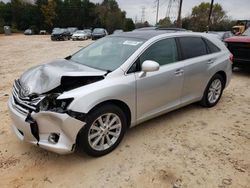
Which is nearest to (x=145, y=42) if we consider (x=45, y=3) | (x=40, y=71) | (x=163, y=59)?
(x=163, y=59)

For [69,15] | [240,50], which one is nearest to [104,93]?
[240,50]

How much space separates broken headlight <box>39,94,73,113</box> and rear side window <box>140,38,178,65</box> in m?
1.31

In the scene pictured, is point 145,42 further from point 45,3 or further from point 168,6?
point 45,3

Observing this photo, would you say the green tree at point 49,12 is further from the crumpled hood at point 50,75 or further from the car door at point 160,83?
the car door at point 160,83

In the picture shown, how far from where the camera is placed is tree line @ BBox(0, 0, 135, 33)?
56.6 m

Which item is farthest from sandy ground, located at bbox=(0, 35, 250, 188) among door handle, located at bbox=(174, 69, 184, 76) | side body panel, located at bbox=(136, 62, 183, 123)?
door handle, located at bbox=(174, 69, 184, 76)

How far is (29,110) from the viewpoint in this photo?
278 cm

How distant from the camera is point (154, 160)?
124 inches

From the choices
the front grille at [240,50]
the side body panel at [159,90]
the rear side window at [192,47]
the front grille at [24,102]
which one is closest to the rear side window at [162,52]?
the side body panel at [159,90]

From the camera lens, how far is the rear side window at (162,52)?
11.7ft

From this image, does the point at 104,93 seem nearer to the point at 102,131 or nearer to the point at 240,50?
the point at 102,131

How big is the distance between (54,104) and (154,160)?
1.48m

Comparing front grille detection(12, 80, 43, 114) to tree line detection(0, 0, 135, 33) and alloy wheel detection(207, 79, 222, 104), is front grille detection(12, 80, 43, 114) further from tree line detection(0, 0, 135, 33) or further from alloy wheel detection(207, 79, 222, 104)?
tree line detection(0, 0, 135, 33)

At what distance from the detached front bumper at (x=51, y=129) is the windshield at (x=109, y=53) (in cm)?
101
